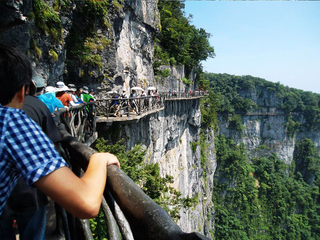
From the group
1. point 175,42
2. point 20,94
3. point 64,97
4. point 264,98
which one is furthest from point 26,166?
point 264,98

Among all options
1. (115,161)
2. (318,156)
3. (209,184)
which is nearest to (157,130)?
(115,161)

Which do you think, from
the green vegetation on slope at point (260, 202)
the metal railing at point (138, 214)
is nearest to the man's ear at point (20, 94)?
the metal railing at point (138, 214)

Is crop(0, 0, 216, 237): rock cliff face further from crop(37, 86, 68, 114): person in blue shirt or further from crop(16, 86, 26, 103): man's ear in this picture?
crop(16, 86, 26, 103): man's ear

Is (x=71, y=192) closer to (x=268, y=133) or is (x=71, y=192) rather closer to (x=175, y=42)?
(x=175, y=42)

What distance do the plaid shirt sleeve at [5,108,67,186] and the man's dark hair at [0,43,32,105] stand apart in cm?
17

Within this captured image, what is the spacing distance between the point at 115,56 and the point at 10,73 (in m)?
11.5

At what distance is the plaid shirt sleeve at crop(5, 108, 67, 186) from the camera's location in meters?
0.78

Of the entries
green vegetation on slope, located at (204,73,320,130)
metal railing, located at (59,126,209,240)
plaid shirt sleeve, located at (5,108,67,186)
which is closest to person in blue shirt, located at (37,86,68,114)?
metal railing, located at (59,126,209,240)

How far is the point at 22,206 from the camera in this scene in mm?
1159

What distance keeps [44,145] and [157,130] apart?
15.3 metres

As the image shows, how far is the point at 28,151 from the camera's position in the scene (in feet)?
2.64

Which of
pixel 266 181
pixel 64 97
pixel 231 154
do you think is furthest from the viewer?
pixel 266 181

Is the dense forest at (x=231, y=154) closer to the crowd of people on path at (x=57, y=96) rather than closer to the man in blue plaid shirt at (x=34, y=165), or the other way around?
the crowd of people on path at (x=57, y=96)

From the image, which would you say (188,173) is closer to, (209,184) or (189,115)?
(189,115)
